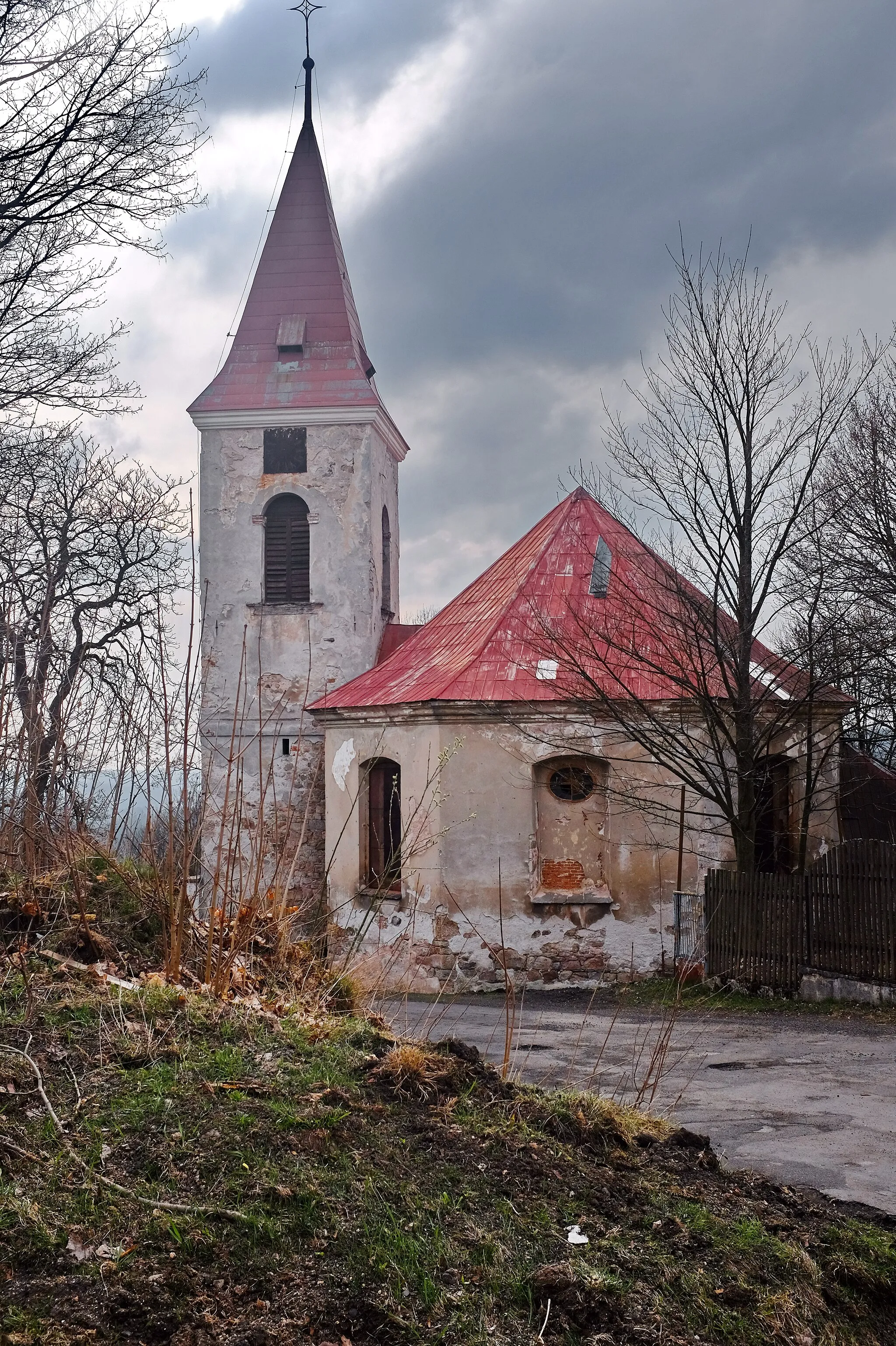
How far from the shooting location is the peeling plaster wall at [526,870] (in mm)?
15914

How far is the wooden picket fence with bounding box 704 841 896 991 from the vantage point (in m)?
12.8

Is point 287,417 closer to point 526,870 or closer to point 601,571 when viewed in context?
point 601,571

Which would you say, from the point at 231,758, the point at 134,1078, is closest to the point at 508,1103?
the point at 134,1078

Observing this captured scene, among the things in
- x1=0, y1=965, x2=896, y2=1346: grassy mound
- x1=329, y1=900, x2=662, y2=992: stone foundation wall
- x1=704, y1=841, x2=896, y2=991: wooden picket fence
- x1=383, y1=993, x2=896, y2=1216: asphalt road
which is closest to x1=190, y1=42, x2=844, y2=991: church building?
x1=329, y1=900, x2=662, y2=992: stone foundation wall

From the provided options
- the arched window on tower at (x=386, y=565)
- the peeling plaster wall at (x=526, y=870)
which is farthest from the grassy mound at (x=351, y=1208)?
the arched window on tower at (x=386, y=565)

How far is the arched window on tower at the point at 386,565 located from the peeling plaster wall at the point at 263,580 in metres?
1.09

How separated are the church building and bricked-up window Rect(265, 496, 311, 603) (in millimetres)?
39

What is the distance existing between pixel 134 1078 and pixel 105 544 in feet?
67.4

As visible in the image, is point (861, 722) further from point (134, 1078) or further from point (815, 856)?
point (134, 1078)

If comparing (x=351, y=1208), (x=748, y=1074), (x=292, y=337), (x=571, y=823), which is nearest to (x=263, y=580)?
(x=292, y=337)

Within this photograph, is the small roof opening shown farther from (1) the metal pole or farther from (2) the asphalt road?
(2) the asphalt road

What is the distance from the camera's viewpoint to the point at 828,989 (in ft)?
43.5

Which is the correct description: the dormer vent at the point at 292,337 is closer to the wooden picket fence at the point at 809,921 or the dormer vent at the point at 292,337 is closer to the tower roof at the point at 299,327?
the tower roof at the point at 299,327

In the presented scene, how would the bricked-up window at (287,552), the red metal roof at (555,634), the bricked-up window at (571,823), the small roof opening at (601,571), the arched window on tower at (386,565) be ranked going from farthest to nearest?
the arched window on tower at (386,565) → the bricked-up window at (287,552) → the small roof opening at (601,571) → the bricked-up window at (571,823) → the red metal roof at (555,634)
